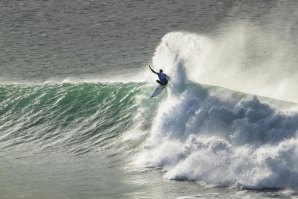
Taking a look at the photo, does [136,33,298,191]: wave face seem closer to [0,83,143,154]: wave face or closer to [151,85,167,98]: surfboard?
[151,85,167,98]: surfboard

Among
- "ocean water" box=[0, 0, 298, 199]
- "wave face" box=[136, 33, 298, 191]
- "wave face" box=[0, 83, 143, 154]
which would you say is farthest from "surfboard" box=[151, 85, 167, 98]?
"wave face" box=[0, 83, 143, 154]

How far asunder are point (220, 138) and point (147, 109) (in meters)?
6.70

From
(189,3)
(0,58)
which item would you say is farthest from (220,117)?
(189,3)

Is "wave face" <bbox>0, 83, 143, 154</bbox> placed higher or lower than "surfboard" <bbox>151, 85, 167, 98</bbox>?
lower

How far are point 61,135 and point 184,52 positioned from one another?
20.4 feet

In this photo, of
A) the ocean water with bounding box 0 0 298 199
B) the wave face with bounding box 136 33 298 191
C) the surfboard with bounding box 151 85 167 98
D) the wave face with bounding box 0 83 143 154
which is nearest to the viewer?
the wave face with bounding box 136 33 298 191

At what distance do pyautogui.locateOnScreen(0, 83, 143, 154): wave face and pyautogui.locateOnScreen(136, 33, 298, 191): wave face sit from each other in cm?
321

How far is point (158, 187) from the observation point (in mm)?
28500

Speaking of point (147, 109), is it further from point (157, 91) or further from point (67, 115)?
point (67, 115)

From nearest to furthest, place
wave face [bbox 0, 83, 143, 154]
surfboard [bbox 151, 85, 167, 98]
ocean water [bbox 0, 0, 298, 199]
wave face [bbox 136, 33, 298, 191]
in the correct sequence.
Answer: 1. wave face [bbox 136, 33, 298, 191]
2. ocean water [bbox 0, 0, 298, 199]
3. surfboard [bbox 151, 85, 167, 98]
4. wave face [bbox 0, 83, 143, 154]

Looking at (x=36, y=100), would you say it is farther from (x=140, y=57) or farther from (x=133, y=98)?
(x=140, y=57)

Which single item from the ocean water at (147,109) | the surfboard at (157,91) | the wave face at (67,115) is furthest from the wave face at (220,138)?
the wave face at (67,115)

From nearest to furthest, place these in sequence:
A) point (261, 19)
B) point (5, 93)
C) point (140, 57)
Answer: point (5, 93), point (140, 57), point (261, 19)

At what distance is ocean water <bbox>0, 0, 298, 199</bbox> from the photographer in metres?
28.5
